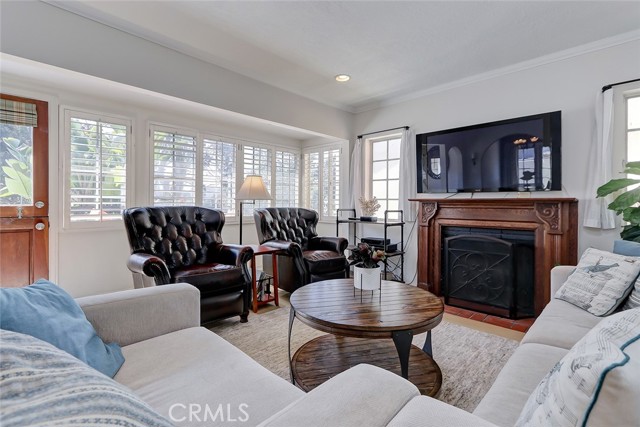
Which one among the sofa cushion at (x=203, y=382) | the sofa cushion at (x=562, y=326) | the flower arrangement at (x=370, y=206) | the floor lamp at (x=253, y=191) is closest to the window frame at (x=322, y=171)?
the flower arrangement at (x=370, y=206)

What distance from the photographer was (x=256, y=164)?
4891 mm

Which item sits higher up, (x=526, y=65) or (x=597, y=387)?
(x=526, y=65)

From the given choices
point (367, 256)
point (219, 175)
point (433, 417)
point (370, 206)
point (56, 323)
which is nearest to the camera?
point (433, 417)

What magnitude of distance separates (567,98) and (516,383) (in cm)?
295

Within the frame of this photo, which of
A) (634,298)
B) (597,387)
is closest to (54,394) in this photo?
(597,387)

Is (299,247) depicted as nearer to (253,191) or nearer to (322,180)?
(253,191)

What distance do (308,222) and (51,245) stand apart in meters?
2.80

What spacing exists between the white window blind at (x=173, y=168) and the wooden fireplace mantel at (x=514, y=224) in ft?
9.93

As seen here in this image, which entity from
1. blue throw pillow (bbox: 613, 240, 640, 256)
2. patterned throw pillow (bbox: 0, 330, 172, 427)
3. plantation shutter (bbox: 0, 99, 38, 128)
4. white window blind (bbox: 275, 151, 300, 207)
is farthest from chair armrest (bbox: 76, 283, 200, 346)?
white window blind (bbox: 275, 151, 300, 207)

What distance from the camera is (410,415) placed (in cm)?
64

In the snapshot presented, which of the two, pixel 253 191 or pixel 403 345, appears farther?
pixel 253 191

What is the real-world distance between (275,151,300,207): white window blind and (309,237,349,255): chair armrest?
5.19 ft

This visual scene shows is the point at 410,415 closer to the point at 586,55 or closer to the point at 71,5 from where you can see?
the point at 71,5

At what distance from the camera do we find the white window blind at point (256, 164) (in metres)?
4.77
